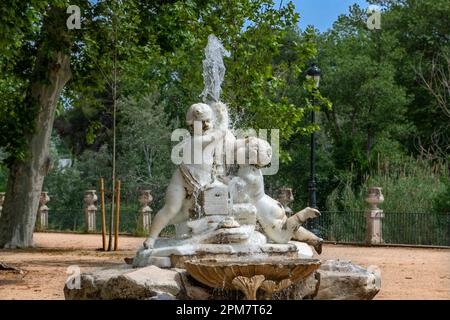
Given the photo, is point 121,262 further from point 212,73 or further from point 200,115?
point 200,115

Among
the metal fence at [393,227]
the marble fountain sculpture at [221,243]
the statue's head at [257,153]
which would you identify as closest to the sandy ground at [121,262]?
the metal fence at [393,227]

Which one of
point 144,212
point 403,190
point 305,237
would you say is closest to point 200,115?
point 305,237

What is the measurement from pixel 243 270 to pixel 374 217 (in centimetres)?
1444

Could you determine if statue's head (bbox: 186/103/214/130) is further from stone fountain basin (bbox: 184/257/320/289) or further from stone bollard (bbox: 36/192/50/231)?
stone bollard (bbox: 36/192/50/231)

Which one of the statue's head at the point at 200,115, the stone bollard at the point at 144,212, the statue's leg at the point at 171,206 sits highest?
the statue's head at the point at 200,115

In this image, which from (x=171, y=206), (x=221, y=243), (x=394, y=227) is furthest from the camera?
(x=394, y=227)

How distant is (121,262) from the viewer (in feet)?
54.7

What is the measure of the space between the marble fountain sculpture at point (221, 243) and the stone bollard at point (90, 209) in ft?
66.4

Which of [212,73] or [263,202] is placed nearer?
[263,202]

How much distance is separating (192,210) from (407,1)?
3292cm

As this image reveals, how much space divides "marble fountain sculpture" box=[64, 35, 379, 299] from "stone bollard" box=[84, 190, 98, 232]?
20.2 m

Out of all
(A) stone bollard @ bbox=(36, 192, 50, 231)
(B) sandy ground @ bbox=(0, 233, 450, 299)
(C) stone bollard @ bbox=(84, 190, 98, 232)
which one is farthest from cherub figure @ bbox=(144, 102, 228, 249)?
(A) stone bollard @ bbox=(36, 192, 50, 231)

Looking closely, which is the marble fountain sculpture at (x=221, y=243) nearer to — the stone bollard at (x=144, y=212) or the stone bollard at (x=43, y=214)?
the stone bollard at (x=144, y=212)

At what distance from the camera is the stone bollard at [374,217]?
22438mm
